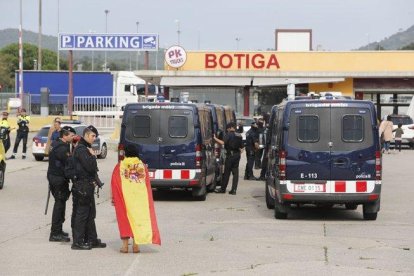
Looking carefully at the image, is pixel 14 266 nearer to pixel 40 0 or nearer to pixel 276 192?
pixel 276 192

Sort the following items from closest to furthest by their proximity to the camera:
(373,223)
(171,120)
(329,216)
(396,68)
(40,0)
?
1. (373,223)
2. (329,216)
3. (171,120)
4. (396,68)
5. (40,0)

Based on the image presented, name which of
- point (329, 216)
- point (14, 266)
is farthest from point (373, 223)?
point (14, 266)

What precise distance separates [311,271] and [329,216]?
21.6ft

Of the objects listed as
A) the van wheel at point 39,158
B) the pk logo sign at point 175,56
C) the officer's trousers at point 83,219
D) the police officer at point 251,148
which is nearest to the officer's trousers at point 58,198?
the officer's trousers at point 83,219

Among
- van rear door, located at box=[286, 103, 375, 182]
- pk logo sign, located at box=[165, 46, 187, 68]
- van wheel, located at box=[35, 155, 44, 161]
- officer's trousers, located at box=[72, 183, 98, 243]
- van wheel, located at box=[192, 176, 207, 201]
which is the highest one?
pk logo sign, located at box=[165, 46, 187, 68]

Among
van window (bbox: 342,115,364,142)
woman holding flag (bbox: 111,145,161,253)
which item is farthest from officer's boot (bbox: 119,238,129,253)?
van window (bbox: 342,115,364,142)

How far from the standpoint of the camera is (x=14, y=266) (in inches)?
447

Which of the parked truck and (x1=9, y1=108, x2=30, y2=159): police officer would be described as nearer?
(x1=9, y1=108, x2=30, y2=159): police officer

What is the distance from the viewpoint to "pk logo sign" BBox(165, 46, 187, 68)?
51250 mm

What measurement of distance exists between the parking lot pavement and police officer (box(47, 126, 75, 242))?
0.88ft

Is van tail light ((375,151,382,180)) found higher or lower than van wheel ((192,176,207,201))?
higher

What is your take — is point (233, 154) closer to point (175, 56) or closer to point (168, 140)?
point (168, 140)

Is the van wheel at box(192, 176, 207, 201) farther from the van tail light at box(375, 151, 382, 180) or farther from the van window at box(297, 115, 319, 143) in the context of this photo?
the van tail light at box(375, 151, 382, 180)

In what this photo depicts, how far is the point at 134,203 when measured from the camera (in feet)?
41.0
